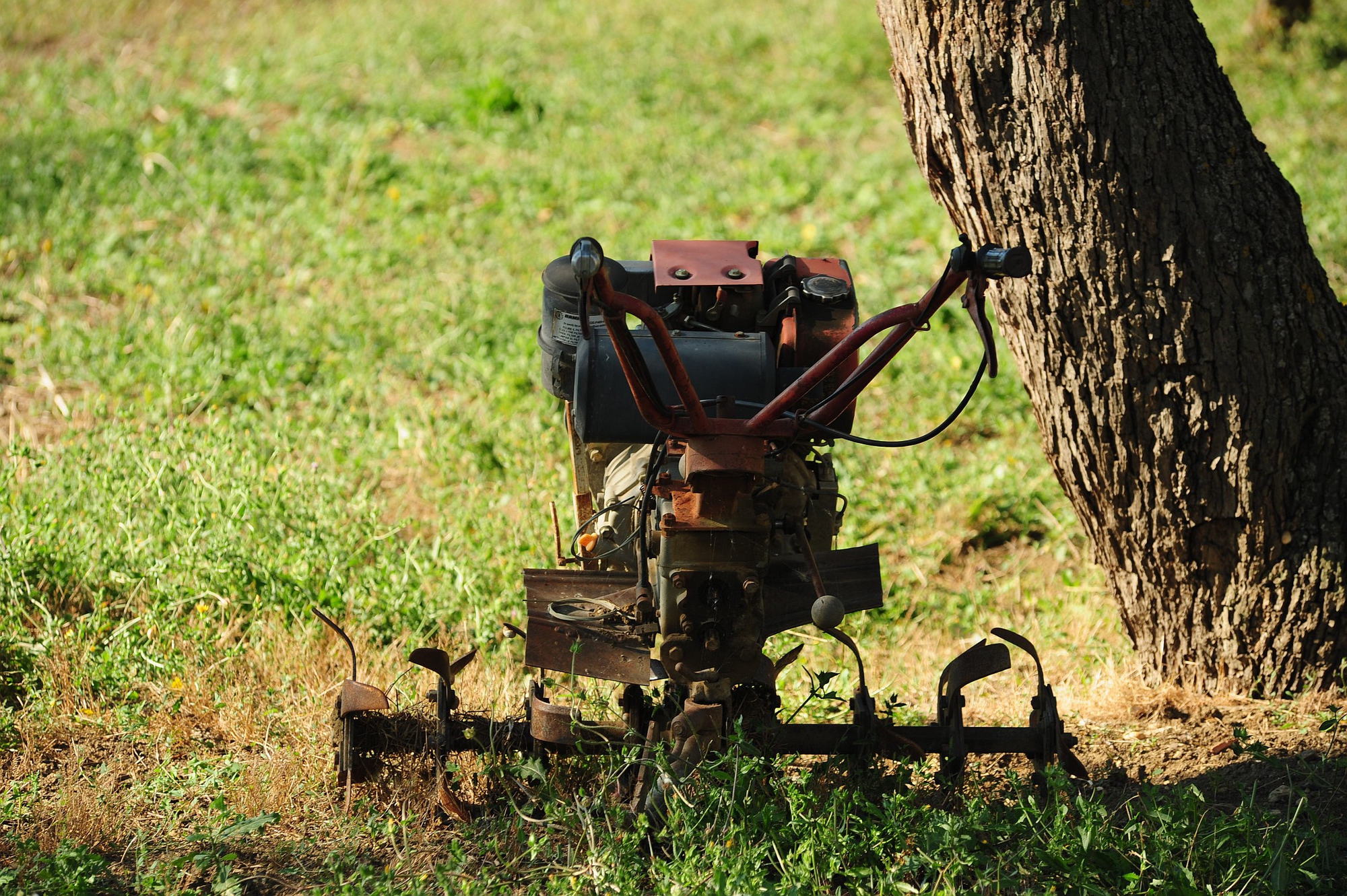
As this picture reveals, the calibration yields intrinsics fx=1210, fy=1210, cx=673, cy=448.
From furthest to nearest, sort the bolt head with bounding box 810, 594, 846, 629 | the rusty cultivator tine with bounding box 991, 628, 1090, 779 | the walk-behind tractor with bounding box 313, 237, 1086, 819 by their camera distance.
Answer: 1. the rusty cultivator tine with bounding box 991, 628, 1090, 779
2. the walk-behind tractor with bounding box 313, 237, 1086, 819
3. the bolt head with bounding box 810, 594, 846, 629

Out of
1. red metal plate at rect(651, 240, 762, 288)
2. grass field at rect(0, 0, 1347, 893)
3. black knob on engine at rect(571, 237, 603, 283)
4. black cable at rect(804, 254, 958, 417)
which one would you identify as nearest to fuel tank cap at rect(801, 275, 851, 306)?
red metal plate at rect(651, 240, 762, 288)

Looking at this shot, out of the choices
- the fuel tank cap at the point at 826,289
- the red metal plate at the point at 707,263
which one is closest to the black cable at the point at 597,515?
the red metal plate at the point at 707,263

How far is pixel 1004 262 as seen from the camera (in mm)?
2393

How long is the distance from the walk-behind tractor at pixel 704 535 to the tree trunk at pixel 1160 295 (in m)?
0.59

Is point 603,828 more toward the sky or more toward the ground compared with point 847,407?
more toward the ground

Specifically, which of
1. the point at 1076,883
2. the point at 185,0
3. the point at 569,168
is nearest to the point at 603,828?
the point at 1076,883

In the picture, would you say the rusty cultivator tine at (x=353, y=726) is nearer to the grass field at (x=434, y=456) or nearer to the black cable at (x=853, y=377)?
the grass field at (x=434, y=456)

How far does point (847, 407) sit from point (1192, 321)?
4.10ft

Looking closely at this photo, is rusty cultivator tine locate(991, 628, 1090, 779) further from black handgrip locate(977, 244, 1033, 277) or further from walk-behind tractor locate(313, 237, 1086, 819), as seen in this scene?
black handgrip locate(977, 244, 1033, 277)

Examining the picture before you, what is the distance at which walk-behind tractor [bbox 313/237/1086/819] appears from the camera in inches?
103

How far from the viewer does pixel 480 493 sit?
5098mm

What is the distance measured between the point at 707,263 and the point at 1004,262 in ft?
3.54

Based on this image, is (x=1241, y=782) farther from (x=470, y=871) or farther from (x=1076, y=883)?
(x=470, y=871)

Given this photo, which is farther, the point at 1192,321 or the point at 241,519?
the point at 241,519
